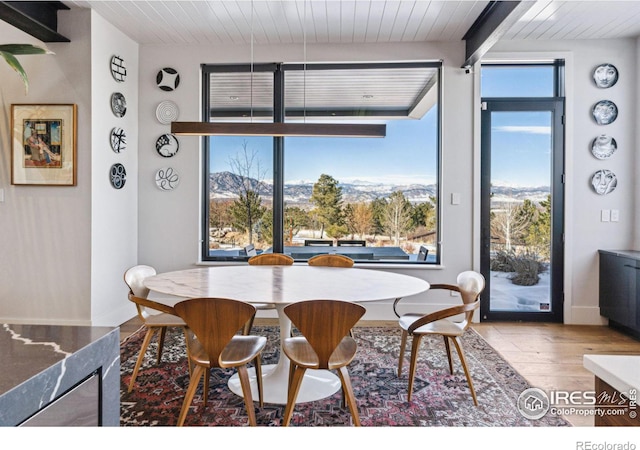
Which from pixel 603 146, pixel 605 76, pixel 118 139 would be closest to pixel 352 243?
pixel 118 139

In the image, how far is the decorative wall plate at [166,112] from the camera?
4.12m

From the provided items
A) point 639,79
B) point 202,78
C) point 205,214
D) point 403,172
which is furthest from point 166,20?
point 639,79

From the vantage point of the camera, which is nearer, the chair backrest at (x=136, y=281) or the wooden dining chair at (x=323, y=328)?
the wooden dining chair at (x=323, y=328)

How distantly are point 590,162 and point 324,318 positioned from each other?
3675mm

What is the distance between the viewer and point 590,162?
390 cm

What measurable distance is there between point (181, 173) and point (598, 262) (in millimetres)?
4585

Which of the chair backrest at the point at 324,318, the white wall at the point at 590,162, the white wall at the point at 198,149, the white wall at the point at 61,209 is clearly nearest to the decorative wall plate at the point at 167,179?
the white wall at the point at 198,149

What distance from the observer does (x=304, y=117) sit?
427 centimetres

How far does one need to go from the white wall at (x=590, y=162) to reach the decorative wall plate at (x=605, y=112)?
0.04 m

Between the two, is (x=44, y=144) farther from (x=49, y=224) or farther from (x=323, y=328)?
(x=323, y=328)

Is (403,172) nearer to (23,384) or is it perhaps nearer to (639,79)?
(639,79)

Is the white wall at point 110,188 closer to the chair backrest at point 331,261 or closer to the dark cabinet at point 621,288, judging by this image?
the chair backrest at point 331,261

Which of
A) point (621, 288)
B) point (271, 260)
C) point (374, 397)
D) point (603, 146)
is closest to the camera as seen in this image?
point (374, 397)

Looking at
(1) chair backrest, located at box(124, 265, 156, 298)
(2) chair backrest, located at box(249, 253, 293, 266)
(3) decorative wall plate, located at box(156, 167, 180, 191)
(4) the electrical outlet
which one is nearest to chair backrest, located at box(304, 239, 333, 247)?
(2) chair backrest, located at box(249, 253, 293, 266)
